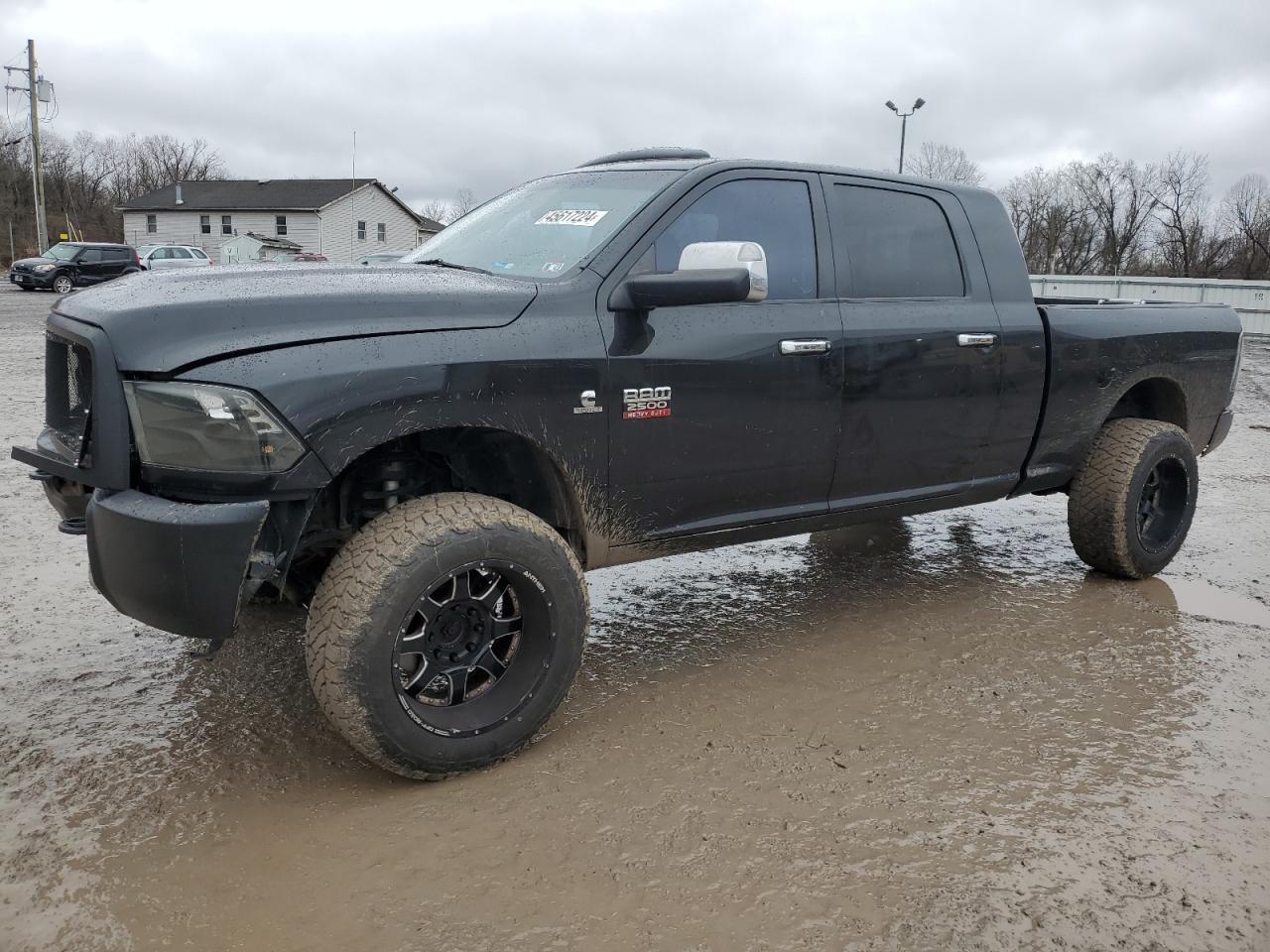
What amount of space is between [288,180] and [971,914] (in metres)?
62.4

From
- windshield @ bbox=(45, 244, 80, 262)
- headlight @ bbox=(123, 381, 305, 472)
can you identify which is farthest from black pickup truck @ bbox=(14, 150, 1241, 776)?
windshield @ bbox=(45, 244, 80, 262)

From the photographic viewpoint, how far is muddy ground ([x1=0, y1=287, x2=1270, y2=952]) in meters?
2.34

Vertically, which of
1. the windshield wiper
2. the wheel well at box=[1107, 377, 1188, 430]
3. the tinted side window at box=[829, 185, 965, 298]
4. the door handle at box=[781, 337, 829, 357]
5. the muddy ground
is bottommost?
the muddy ground

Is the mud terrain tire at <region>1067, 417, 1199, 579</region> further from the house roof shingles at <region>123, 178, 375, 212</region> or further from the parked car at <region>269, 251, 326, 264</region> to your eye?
the house roof shingles at <region>123, 178, 375, 212</region>

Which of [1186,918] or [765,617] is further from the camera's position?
[765,617]

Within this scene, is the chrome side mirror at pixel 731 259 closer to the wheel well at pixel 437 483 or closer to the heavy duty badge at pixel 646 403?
the heavy duty badge at pixel 646 403

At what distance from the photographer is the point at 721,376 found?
3.42 metres

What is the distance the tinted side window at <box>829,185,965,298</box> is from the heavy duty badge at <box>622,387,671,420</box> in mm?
983

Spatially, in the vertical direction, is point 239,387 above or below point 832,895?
above

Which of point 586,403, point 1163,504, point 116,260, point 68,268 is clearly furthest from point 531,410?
point 116,260

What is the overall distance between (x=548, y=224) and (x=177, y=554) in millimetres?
1767

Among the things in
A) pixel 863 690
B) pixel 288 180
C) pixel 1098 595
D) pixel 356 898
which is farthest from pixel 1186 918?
pixel 288 180

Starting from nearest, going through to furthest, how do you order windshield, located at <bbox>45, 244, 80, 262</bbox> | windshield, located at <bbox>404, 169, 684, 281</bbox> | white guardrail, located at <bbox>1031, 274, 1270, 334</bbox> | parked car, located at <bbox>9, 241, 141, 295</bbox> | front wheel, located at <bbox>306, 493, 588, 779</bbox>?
front wheel, located at <bbox>306, 493, 588, 779</bbox> → windshield, located at <bbox>404, 169, 684, 281</bbox> → white guardrail, located at <bbox>1031, 274, 1270, 334</bbox> → parked car, located at <bbox>9, 241, 141, 295</bbox> → windshield, located at <bbox>45, 244, 80, 262</bbox>

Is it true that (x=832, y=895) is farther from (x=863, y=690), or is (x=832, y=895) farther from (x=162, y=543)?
(x=162, y=543)
